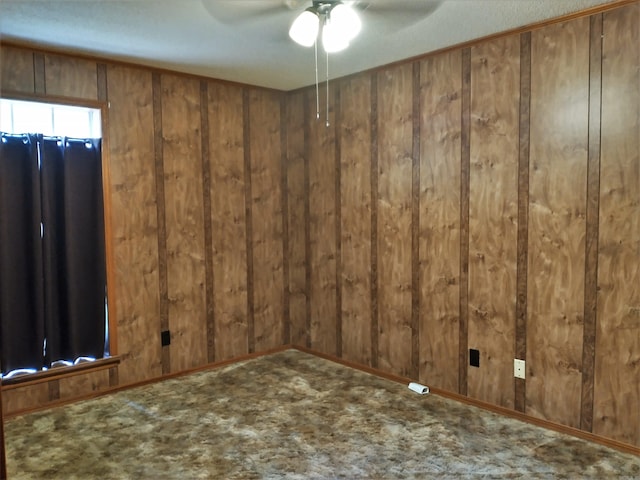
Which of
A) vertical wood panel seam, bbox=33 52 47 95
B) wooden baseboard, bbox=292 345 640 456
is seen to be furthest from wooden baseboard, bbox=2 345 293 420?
vertical wood panel seam, bbox=33 52 47 95

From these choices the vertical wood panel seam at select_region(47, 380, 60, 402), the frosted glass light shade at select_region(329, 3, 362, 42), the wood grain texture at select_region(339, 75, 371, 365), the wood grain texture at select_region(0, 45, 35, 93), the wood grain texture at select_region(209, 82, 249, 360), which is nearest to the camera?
the frosted glass light shade at select_region(329, 3, 362, 42)

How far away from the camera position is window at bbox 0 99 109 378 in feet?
10.8

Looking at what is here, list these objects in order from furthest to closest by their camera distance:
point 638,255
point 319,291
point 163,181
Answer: point 319,291 < point 163,181 < point 638,255

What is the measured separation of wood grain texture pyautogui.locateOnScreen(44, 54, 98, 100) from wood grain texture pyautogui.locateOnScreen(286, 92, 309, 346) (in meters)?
1.71

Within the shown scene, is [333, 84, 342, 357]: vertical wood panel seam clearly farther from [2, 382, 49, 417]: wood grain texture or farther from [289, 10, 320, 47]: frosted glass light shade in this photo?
[2, 382, 49, 417]: wood grain texture

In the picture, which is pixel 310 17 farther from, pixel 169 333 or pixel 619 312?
pixel 169 333

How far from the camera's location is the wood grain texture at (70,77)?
337 centimetres

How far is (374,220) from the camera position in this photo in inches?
157

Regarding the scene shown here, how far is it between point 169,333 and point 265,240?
1.17 m

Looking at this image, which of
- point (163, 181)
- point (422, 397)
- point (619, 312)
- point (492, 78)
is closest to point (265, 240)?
point (163, 181)

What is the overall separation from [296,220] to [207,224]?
0.87m

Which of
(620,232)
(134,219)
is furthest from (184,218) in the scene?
(620,232)

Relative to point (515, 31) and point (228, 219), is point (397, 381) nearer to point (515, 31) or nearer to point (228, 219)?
point (228, 219)

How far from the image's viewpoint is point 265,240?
4.59 m
